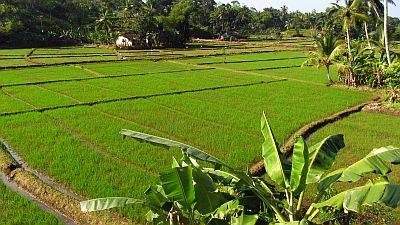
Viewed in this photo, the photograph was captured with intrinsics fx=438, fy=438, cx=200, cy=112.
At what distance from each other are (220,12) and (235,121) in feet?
171

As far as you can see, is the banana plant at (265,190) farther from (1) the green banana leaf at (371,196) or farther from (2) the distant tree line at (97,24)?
(2) the distant tree line at (97,24)

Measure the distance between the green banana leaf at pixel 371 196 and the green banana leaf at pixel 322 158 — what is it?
55cm

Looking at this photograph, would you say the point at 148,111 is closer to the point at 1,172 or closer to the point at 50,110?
the point at 50,110

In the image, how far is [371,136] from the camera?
37.2ft

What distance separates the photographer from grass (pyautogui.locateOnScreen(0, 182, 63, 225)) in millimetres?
6586

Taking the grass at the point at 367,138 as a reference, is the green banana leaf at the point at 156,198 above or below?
above

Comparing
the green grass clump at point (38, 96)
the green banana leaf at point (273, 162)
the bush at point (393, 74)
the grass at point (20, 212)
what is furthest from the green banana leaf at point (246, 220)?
the bush at point (393, 74)

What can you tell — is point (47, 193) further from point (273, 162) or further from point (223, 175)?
point (273, 162)

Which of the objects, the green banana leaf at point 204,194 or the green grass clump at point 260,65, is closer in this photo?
the green banana leaf at point 204,194

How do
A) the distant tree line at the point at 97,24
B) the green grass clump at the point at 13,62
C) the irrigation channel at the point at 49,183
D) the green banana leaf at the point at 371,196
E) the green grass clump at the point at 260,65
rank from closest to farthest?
1. the green banana leaf at the point at 371,196
2. the irrigation channel at the point at 49,183
3. the green grass clump at the point at 13,62
4. the green grass clump at the point at 260,65
5. the distant tree line at the point at 97,24

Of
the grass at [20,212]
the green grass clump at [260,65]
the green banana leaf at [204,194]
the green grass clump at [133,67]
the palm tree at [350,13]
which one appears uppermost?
the palm tree at [350,13]

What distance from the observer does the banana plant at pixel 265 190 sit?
3918 mm

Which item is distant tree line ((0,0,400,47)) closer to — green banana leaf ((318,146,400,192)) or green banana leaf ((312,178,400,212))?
green banana leaf ((318,146,400,192))

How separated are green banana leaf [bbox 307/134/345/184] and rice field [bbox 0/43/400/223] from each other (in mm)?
2895
